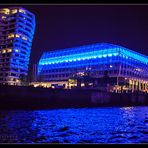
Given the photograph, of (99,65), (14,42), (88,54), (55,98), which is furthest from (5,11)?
(55,98)

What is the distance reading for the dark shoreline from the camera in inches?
2566

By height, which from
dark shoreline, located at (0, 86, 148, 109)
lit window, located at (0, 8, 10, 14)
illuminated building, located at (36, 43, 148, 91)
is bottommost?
dark shoreline, located at (0, 86, 148, 109)

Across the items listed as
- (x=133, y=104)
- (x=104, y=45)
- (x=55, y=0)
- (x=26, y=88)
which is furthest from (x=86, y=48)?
(x=55, y=0)

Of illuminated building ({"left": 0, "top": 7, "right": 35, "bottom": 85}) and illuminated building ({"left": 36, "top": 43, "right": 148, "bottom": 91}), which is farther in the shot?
illuminated building ({"left": 0, "top": 7, "right": 35, "bottom": 85})

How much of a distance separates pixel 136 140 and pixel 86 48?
480ft

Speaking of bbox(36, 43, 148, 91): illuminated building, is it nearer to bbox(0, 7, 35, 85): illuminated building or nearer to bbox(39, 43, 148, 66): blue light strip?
bbox(39, 43, 148, 66): blue light strip

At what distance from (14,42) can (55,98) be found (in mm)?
94912

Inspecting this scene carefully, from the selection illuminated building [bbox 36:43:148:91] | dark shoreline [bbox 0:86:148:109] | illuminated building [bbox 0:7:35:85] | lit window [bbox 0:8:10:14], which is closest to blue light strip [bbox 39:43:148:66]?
illuminated building [bbox 36:43:148:91]

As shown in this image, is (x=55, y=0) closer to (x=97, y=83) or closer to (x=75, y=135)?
(x=75, y=135)

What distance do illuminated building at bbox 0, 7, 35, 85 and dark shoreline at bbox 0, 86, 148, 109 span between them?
71.7 metres

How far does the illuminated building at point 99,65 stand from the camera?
156 metres

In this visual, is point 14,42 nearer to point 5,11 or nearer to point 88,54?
point 5,11

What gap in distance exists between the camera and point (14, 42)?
167 m

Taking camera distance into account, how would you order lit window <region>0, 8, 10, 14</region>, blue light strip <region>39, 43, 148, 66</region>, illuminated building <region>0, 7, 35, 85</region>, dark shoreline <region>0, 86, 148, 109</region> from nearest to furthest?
1. dark shoreline <region>0, 86, 148, 109</region>
2. blue light strip <region>39, 43, 148, 66</region>
3. illuminated building <region>0, 7, 35, 85</region>
4. lit window <region>0, 8, 10, 14</region>
